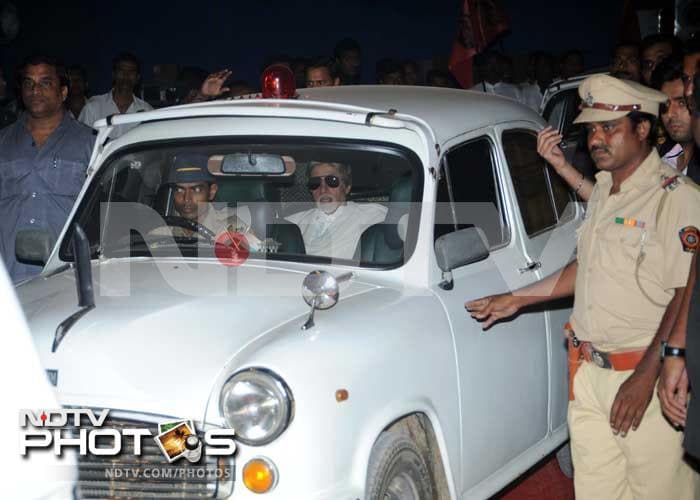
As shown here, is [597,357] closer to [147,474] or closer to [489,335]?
[489,335]

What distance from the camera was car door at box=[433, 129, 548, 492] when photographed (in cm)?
466

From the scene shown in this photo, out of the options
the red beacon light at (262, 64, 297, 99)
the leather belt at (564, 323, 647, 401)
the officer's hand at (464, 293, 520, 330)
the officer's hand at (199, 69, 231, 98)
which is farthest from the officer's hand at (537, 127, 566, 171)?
the officer's hand at (199, 69, 231, 98)

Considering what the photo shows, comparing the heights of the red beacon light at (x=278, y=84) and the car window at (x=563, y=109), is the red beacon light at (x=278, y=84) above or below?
above

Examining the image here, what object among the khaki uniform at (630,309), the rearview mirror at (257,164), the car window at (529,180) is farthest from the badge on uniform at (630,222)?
the rearview mirror at (257,164)

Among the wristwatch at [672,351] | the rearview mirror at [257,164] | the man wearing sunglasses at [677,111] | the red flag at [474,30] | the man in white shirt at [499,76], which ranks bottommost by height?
the wristwatch at [672,351]

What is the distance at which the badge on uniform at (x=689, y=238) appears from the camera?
12.8ft

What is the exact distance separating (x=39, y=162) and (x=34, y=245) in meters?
1.44

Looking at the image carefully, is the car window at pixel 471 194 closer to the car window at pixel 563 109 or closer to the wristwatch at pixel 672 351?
the wristwatch at pixel 672 351

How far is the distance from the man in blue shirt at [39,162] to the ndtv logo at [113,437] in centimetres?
264

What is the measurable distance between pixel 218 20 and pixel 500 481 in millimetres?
12969

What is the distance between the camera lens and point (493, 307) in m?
4.69

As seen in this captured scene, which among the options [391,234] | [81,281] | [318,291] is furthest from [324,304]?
[81,281]

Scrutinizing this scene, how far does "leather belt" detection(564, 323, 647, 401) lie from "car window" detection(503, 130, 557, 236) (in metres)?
1.18

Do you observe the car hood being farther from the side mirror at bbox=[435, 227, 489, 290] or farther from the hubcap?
the hubcap
